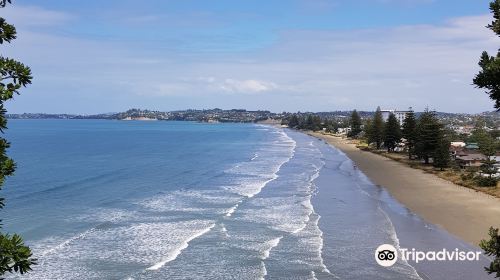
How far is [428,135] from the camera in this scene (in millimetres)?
56312

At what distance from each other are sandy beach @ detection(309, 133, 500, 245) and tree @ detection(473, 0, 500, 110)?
17.9 meters

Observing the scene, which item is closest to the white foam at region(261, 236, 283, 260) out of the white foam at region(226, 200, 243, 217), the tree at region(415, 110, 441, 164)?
the white foam at region(226, 200, 243, 217)

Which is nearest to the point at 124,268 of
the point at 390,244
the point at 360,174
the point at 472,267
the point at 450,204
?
the point at 390,244

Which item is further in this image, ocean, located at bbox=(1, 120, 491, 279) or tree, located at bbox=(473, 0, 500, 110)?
ocean, located at bbox=(1, 120, 491, 279)

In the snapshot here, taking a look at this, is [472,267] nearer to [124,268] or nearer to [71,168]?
[124,268]

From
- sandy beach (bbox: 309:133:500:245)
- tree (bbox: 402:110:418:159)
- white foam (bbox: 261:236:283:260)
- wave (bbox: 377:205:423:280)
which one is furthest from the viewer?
tree (bbox: 402:110:418:159)

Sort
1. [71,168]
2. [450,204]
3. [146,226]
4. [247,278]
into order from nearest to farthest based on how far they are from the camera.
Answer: [247,278] → [146,226] → [450,204] → [71,168]

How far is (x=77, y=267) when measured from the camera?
19.8m

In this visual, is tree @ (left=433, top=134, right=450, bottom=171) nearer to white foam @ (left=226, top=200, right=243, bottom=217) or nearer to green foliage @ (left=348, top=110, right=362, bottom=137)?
white foam @ (left=226, top=200, right=243, bottom=217)

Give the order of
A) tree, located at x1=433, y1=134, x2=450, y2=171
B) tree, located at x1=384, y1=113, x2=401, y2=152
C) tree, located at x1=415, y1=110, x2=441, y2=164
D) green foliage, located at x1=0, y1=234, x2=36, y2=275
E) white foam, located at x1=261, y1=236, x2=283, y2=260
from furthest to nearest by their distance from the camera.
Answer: tree, located at x1=384, y1=113, x2=401, y2=152 → tree, located at x1=415, y1=110, x2=441, y2=164 → tree, located at x1=433, y1=134, x2=450, y2=171 → white foam, located at x1=261, y1=236, x2=283, y2=260 → green foliage, located at x1=0, y1=234, x2=36, y2=275

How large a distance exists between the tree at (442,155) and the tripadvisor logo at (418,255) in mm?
33608

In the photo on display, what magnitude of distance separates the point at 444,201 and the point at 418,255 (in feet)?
49.1

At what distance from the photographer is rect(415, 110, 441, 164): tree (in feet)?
184

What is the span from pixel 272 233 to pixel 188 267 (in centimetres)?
614
